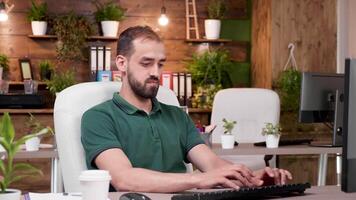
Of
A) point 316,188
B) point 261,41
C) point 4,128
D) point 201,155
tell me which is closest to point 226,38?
point 261,41

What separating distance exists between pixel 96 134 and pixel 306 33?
3.72 m

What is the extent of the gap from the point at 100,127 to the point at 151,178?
1.12 feet

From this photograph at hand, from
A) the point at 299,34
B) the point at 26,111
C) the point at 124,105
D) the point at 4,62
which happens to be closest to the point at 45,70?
the point at 4,62

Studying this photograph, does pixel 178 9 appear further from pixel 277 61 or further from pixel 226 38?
pixel 277 61

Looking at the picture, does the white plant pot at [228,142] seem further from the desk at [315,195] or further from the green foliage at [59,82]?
the green foliage at [59,82]

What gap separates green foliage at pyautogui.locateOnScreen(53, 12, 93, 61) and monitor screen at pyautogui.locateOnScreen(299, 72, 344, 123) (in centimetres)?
243

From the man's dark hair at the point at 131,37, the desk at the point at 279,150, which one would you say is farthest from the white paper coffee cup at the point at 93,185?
the desk at the point at 279,150

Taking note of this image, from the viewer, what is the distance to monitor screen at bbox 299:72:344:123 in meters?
3.53

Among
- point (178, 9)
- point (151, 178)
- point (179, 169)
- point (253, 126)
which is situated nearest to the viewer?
point (151, 178)

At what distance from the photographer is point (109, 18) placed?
17.5 ft

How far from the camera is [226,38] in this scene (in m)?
5.77

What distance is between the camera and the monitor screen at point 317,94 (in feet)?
11.6

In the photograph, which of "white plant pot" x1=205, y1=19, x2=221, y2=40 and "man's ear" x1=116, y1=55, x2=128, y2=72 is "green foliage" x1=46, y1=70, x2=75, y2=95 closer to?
"white plant pot" x1=205, y1=19, x2=221, y2=40

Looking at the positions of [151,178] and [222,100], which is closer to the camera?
[151,178]
